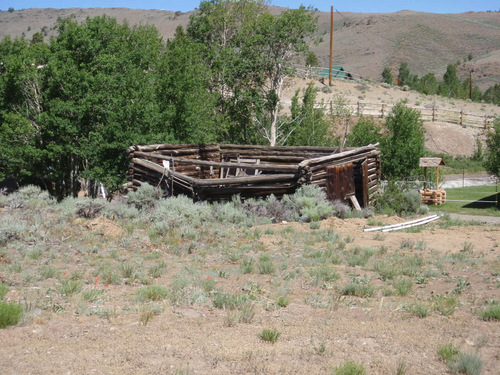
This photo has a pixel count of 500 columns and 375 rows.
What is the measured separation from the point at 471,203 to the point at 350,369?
2293 cm

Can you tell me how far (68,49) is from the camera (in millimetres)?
25938

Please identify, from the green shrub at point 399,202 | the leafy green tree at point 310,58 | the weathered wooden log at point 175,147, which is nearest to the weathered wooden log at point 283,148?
the weathered wooden log at point 175,147

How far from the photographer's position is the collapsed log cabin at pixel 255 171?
16078 mm

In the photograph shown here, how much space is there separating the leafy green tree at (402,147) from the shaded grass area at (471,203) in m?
2.80

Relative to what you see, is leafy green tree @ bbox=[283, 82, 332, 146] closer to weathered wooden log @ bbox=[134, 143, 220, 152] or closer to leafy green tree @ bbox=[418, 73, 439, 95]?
weathered wooden log @ bbox=[134, 143, 220, 152]

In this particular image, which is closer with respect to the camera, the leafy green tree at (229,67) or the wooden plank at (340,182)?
the wooden plank at (340,182)

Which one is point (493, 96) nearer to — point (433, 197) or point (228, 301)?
point (433, 197)

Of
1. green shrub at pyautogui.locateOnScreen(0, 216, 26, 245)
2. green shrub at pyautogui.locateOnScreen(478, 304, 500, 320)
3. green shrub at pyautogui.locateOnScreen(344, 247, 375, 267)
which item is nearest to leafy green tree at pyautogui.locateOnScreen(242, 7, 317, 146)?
green shrub at pyautogui.locateOnScreen(344, 247, 375, 267)

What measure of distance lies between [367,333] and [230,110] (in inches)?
1026

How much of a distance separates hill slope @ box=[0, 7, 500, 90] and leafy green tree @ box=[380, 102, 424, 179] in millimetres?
64318

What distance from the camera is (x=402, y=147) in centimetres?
3216

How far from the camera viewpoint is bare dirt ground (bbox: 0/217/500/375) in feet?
18.7

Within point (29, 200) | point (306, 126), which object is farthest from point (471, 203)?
point (29, 200)

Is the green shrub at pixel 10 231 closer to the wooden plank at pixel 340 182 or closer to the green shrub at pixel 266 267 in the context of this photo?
the green shrub at pixel 266 267
